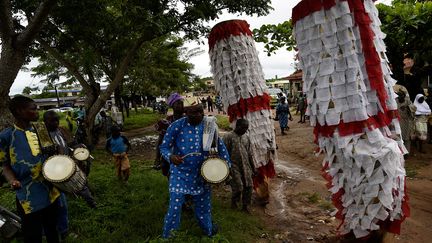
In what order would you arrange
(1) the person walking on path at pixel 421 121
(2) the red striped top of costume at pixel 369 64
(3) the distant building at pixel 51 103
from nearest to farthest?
1. (2) the red striped top of costume at pixel 369 64
2. (1) the person walking on path at pixel 421 121
3. (3) the distant building at pixel 51 103

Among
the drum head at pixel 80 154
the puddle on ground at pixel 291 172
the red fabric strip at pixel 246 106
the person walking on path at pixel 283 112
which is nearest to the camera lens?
the drum head at pixel 80 154

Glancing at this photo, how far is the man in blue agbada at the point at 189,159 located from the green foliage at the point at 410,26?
5.25m

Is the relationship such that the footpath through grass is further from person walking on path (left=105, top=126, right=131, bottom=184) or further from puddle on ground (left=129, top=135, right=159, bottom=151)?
puddle on ground (left=129, top=135, right=159, bottom=151)

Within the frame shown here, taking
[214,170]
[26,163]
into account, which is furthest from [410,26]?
[26,163]

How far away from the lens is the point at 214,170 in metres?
3.69

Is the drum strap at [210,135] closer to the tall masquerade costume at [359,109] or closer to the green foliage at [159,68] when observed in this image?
the tall masquerade costume at [359,109]

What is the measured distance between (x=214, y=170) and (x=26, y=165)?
173cm

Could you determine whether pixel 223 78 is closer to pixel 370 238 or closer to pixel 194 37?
pixel 370 238

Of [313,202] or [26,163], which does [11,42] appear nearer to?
[26,163]

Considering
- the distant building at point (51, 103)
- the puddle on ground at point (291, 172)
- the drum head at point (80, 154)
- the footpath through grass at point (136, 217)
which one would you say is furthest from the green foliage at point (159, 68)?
the distant building at point (51, 103)

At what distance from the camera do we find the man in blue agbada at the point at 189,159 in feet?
12.2

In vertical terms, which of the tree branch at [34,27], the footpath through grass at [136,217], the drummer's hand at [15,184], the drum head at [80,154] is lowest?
the footpath through grass at [136,217]

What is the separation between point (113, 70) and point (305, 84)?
1554 cm

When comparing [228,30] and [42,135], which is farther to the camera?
[228,30]
